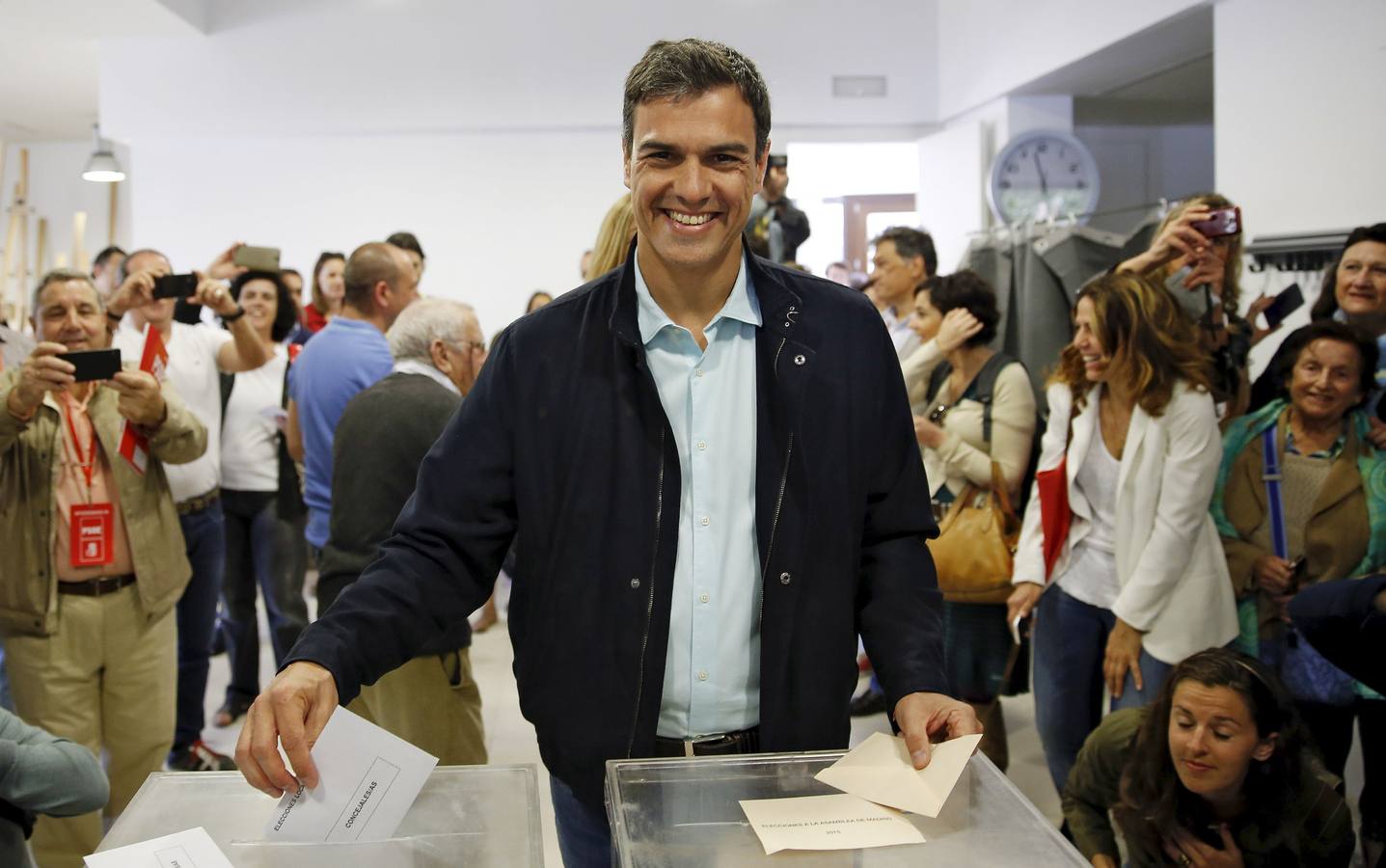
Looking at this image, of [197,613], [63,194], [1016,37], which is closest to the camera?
[197,613]

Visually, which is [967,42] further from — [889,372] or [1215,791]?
[889,372]

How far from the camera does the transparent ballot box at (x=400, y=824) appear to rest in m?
1.02

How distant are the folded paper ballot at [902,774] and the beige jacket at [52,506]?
8.17ft

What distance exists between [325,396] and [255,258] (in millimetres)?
1648

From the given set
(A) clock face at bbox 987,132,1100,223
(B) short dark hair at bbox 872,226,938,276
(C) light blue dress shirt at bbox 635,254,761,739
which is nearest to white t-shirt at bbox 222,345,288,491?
(B) short dark hair at bbox 872,226,938,276

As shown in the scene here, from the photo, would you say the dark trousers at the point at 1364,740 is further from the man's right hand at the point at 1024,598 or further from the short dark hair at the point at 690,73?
the short dark hair at the point at 690,73

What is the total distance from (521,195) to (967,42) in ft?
10.4

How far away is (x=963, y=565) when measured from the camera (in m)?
3.26

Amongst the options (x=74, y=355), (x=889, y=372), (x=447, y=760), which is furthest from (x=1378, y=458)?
(x=74, y=355)

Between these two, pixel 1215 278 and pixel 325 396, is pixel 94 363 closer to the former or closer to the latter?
pixel 325 396

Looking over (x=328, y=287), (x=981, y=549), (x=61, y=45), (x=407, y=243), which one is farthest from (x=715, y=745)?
(x=61, y=45)

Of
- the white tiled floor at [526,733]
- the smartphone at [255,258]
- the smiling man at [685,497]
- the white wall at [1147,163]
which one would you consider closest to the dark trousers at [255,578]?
the white tiled floor at [526,733]

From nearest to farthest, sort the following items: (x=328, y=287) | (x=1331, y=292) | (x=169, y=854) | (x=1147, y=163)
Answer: (x=169, y=854) < (x=1331, y=292) < (x=328, y=287) < (x=1147, y=163)

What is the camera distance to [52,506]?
294 centimetres
